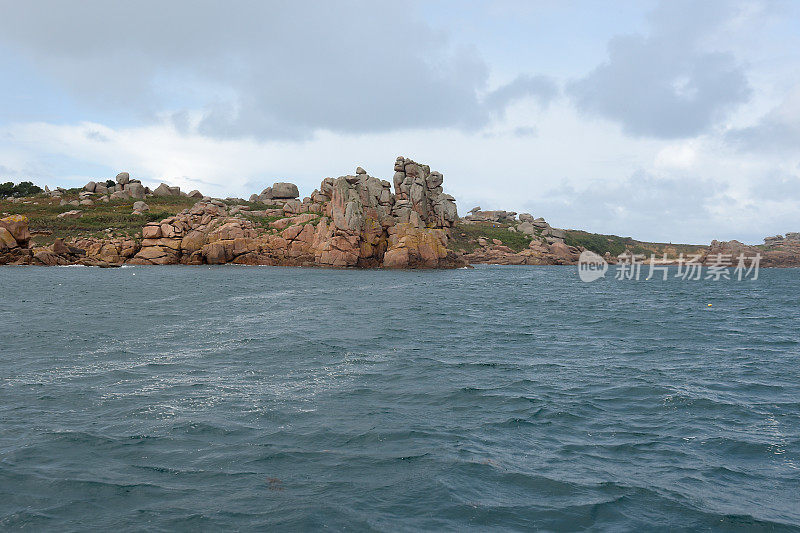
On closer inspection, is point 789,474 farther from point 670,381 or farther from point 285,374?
point 285,374

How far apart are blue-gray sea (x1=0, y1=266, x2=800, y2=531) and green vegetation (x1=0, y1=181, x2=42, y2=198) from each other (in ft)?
533

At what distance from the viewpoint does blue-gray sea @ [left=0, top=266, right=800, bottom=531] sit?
9688mm

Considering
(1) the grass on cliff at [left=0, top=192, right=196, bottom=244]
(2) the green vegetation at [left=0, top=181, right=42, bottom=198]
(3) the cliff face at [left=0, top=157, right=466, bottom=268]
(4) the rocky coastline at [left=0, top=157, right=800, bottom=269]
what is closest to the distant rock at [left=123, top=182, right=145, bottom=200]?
(1) the grass on cliff at [left=0, top=192, right=196, bottom=244]

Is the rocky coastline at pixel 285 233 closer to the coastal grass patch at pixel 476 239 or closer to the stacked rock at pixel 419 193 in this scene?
the stacked rock at pixel 419 193

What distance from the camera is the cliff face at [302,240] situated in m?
96.7

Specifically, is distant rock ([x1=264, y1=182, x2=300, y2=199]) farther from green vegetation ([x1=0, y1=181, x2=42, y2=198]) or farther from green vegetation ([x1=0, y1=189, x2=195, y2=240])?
green vegetation ([x1=0, y1=181, x2=42, y2=198])

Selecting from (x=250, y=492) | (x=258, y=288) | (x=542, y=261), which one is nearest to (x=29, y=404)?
(x=250, y=492)

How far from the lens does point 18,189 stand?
16138 centimetres

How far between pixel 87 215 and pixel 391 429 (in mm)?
139673

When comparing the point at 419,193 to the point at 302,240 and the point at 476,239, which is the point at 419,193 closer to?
the point at 302,240

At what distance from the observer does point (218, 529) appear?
29.1 ft

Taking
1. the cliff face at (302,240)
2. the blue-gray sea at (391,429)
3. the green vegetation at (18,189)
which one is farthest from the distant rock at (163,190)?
the blue-gray sea at (391,429)

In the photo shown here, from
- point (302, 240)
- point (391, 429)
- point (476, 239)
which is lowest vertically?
point (391, 429)

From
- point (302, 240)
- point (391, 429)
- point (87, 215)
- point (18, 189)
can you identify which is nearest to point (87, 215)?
point (87, 215)
